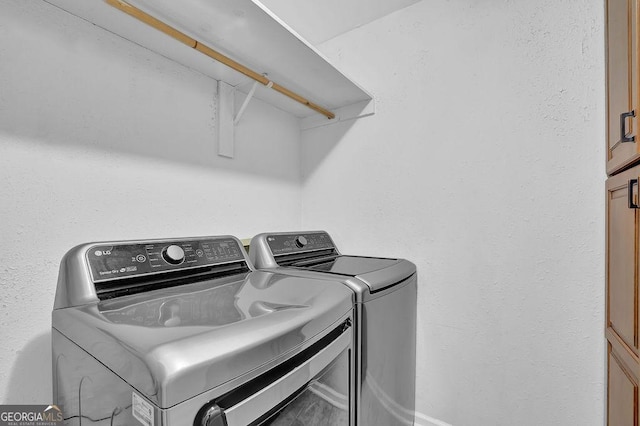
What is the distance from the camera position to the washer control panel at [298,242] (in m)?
1.40

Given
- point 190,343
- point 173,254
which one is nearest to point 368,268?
point 173,254

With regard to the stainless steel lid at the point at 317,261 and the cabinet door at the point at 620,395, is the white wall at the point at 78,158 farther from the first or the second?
the cabinet door at the point at 620,395

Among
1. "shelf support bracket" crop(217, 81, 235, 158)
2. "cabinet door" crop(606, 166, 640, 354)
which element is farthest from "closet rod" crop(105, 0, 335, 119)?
"cabinet door" crop(606, 166, 640, 354)

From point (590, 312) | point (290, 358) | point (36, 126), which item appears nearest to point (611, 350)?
point (590, 312)

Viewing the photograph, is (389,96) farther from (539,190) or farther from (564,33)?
(539,190)

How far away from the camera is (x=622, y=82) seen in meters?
0.91

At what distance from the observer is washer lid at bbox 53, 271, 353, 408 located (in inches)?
18.6

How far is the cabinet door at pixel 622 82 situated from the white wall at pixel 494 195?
11 cm

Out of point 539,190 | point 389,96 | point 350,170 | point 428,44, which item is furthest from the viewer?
point 350,170

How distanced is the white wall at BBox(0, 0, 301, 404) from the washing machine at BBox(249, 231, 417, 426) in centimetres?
38

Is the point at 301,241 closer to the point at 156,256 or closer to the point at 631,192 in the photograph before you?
the point at 156,256

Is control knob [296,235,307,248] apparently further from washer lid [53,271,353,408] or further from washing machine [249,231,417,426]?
washer lid [53,271,353,408]

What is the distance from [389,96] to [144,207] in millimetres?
1327

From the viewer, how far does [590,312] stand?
1124 mm
